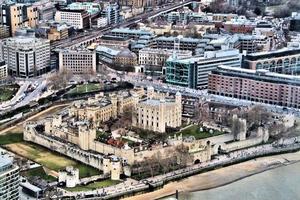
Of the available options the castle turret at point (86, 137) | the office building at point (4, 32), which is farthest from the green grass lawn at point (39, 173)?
the office building at point (4, 32)

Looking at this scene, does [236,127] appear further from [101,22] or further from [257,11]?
[257,11]

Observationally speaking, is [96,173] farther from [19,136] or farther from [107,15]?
[107,15]

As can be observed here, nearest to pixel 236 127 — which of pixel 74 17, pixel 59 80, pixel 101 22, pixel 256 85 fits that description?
pixel 256 85

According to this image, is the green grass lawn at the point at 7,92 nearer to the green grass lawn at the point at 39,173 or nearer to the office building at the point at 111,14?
the green grass lawn at the point at 39,173

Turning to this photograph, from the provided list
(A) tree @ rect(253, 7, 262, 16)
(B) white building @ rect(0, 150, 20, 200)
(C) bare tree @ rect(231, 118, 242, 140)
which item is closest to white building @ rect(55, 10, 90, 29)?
(A) tree @ rect(253, 7, 262, 16)

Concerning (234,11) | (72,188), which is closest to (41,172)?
(72,188)
